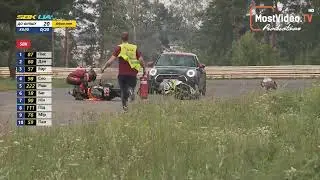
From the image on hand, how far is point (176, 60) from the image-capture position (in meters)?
22.1

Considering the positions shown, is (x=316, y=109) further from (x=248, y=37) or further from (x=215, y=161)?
(x=248, y=37)

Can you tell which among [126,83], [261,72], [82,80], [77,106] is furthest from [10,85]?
[261,72]

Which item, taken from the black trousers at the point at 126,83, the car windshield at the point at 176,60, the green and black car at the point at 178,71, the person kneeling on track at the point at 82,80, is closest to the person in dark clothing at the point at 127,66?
the black trousers at the point at 126,83

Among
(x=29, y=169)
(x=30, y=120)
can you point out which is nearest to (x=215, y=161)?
(x=29, y=169)

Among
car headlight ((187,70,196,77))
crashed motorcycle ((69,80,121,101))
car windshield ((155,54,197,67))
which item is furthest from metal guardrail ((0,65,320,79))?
crashed motorcycle ((69,80,121,101))

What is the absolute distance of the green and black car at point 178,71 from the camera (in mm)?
20484

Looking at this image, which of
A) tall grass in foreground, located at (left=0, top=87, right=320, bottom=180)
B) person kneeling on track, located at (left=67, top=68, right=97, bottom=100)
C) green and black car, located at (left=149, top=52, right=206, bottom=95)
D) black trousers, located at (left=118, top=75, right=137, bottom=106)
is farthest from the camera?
green and black car, located at (left=149, top=52, right=206, bottom=95)

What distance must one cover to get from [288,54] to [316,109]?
67.5 meters

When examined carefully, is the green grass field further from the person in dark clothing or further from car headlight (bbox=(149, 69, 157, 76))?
the person in dark clothing

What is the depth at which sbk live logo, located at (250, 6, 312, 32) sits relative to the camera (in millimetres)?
64175

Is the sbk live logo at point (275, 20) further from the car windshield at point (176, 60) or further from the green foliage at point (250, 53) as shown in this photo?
the car windshield at point (176, 60)

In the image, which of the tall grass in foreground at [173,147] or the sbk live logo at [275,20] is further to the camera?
the sbk live logo at [275,20]

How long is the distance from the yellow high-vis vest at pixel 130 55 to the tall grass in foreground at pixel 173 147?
463cm
